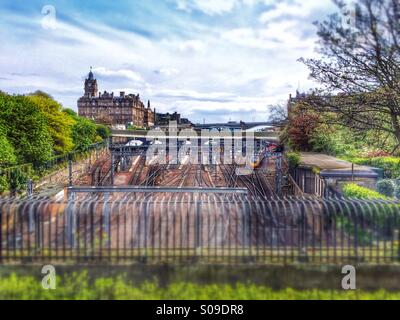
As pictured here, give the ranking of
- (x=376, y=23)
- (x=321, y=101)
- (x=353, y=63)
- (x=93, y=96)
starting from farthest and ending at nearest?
(x=93, y=96), (x=321, y=101), (x=353, y=63), (x=376, y=23)

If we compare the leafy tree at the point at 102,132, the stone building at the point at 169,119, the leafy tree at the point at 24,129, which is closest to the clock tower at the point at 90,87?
the stone building at the point at 169,119

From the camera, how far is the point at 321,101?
13.4m

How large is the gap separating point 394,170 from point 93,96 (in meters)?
97.2

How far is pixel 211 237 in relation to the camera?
599 centimetres

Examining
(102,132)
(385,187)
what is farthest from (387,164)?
(102,132)

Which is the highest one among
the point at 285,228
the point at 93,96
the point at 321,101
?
the point at 93,96

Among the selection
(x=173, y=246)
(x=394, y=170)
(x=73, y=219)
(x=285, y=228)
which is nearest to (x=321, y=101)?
(x=394, y=170)

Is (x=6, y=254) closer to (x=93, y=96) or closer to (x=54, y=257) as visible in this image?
(x=54, y=257)

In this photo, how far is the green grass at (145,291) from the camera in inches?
231

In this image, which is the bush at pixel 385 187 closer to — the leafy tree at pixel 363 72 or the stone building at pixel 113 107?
the leafy tree at pixel 363 72

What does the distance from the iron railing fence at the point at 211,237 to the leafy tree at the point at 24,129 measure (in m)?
14.3

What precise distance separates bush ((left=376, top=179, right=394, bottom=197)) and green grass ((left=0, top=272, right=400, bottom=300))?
17.6ft
